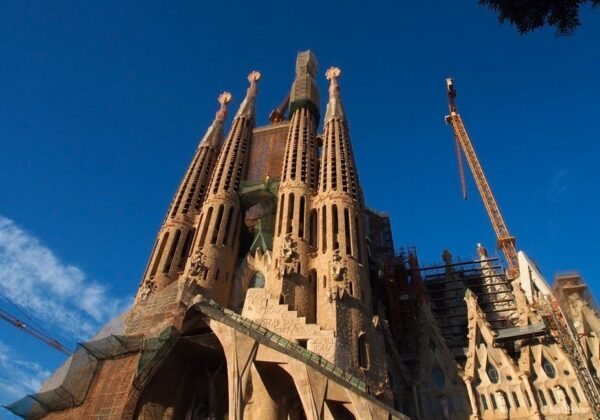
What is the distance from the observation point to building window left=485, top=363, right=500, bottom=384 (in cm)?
2714

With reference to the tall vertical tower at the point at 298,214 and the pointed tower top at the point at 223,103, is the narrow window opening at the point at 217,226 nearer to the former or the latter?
the tall vertical tower at the point at 298,214

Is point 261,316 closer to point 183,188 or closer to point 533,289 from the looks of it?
point 183,188

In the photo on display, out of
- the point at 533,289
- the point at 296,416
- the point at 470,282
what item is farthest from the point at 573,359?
the point at 296,416

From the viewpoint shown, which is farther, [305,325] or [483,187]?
[483,187]

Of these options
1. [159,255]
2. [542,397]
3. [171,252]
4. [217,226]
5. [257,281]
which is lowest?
[542,397]

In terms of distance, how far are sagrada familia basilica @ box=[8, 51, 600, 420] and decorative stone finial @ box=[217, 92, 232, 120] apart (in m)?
7.70

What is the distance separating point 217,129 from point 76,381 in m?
29.9

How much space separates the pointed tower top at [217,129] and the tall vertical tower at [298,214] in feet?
25.8

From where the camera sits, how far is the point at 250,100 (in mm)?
49312

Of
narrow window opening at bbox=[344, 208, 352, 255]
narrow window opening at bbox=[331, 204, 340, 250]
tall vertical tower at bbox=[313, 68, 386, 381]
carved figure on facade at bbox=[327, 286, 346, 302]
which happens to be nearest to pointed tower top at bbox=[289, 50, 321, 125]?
tall vertical tower at bbox=[313, 68, 386, 381]

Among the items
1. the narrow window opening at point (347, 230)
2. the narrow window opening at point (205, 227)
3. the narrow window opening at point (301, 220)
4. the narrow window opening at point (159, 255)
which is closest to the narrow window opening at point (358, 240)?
the narrow window opening at point (347, 230)

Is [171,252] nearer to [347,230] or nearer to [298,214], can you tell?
[298,214]

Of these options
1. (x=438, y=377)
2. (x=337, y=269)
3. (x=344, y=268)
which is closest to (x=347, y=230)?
(x=344, y=268)

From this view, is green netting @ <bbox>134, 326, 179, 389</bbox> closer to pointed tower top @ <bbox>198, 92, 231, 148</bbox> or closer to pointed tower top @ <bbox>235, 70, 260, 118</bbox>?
pointed tower top @ <bbox>198, 92, 231, 148</bbox>
